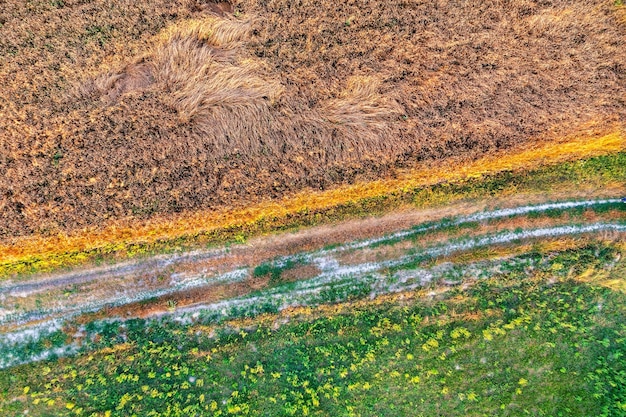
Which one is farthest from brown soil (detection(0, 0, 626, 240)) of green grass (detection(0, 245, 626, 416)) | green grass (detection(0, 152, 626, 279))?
green grass (detection(0, 245, 626, 416))

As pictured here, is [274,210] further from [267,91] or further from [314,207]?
[267,91]

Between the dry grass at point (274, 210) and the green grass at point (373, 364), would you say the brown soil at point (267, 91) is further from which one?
the green grass at point (373, 364)

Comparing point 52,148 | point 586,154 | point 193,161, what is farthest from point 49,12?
point 586,154

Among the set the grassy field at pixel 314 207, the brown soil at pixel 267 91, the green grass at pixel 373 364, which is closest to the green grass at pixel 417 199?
the grassy field at pixel 314 207

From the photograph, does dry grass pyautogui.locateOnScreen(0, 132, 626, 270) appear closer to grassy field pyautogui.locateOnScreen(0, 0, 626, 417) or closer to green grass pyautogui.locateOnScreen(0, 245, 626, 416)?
grassy field pyautogui.locateOnScreen(0, 0, 626, 417)

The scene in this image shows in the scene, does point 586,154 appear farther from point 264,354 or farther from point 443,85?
point 264,354
